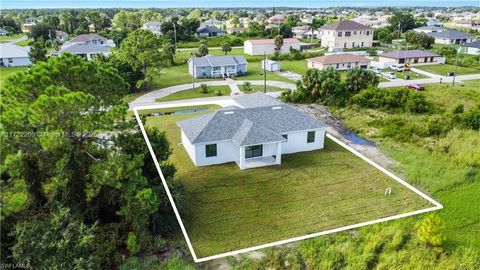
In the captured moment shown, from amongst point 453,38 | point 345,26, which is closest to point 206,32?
point 345,26

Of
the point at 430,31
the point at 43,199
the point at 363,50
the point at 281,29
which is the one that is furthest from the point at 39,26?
the point at 430,31

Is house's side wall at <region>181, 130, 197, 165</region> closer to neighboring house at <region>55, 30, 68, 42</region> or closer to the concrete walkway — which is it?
the concrete walkway

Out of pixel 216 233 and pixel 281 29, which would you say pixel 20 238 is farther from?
pixel 281 29

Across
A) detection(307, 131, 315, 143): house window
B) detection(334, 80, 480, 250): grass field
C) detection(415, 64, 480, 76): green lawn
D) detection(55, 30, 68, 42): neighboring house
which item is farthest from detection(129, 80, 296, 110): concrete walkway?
detection(55, 30, 68, 42): neighboring house

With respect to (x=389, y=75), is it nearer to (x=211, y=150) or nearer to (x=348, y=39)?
(x=348, y=39)

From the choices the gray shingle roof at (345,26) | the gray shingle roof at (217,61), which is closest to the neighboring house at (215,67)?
the gray shingle roof at (217,61)

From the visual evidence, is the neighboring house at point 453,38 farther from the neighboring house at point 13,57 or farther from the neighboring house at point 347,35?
the neighboring house at point 13,57
